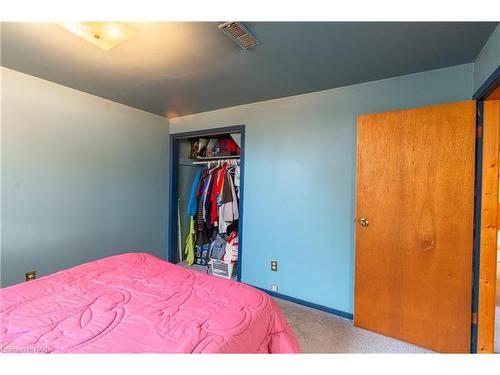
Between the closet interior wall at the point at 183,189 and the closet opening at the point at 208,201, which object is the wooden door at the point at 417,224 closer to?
the closet opening at the point at 208,201

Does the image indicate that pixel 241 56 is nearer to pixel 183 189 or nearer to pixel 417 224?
pixel 417 224

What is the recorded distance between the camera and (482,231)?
139 centimetres

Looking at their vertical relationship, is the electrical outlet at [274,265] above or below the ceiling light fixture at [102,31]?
below

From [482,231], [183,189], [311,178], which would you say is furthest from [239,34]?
[183,189]

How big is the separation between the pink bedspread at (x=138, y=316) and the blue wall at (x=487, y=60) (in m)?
1.77

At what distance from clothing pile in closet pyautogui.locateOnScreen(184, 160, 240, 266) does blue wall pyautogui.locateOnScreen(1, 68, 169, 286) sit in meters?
0.55

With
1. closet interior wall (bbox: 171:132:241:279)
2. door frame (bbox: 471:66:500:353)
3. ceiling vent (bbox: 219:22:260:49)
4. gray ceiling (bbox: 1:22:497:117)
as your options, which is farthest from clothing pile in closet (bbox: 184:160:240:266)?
door frame (bbox: 471:66:500:353)

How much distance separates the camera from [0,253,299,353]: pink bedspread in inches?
29.9

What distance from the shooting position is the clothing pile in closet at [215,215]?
107 inches

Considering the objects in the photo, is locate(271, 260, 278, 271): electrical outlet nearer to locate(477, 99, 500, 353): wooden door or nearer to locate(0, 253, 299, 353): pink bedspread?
locate(0, 253, 299, 353): pink bedspread

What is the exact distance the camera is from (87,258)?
2197 millimetres

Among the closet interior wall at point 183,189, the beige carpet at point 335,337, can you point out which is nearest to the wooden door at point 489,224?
the beige carpet at point 335,337

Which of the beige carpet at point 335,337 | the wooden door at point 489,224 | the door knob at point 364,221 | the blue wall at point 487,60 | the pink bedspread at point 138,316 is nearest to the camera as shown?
the pink bedspread at point 138,316
